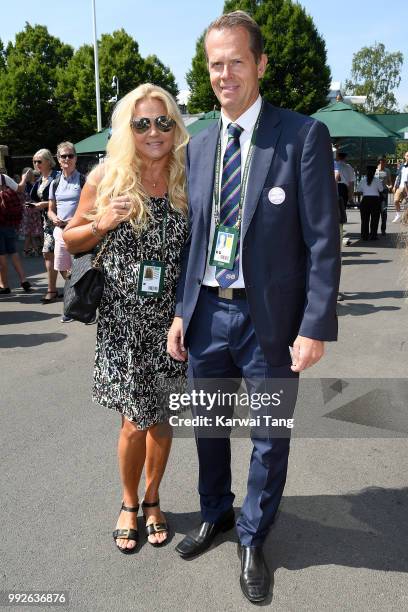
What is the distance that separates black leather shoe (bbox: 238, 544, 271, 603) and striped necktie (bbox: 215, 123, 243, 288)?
3.72 ft

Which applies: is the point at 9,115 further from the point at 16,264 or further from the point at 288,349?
the point at 288,349

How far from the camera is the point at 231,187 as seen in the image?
2244 mm

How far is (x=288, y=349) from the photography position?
7.53 feet

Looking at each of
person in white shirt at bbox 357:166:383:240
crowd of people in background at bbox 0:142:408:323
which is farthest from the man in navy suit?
person in white shirt at bbox 357:166:383:240

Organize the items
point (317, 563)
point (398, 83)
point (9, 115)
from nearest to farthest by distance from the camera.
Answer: point (317, 563) → point (9, 115) → point (398, 83)

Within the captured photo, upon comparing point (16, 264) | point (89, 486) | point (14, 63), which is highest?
point (14, 63)

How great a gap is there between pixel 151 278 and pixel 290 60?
118 ft

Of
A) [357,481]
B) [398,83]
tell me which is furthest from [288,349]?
[398,83]

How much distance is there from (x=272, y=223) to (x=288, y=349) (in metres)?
0.51

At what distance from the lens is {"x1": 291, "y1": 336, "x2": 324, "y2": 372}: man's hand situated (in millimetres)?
2150

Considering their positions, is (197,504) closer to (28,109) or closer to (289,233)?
(289,233)

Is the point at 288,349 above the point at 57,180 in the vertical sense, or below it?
below

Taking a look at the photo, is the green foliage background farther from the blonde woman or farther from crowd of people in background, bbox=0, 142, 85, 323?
the blonde woman

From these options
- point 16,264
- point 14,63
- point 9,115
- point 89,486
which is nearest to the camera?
point 89,486
